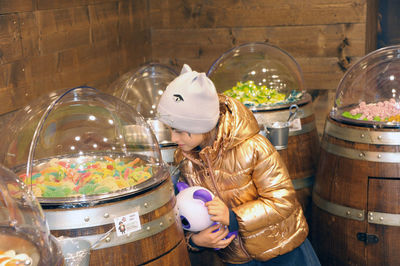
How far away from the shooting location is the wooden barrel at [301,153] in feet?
12.8

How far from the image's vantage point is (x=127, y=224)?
2.07m

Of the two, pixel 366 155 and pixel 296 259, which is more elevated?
pixel 366 155

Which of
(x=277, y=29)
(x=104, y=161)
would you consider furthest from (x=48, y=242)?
(x=277, y=29)

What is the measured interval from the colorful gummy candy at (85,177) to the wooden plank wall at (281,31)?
334 centimetres

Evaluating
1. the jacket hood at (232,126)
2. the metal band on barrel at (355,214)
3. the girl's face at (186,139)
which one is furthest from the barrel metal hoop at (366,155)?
the girl's face at (186,139)

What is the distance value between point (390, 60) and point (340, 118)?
0.56 metres

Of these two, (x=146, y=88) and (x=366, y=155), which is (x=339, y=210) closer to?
(x=366, y=155)

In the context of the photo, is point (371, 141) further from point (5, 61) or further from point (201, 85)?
point (5, 61)

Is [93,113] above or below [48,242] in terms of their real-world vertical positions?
above

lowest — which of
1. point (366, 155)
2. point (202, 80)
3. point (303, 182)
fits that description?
point (303, 182)

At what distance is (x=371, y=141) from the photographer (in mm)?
3266

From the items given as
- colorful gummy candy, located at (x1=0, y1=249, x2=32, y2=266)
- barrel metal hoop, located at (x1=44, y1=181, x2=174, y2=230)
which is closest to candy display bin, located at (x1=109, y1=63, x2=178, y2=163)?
barrel metal hoop, located at (x1=44, y1=181, x2=174, y2=230)

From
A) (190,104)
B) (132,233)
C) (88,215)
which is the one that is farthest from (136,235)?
(190,104)

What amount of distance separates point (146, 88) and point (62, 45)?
2.18 ft
